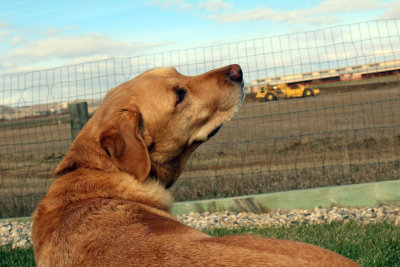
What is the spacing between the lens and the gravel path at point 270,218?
5.49 metres

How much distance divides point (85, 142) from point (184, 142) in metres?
0.75

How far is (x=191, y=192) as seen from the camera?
297 inches

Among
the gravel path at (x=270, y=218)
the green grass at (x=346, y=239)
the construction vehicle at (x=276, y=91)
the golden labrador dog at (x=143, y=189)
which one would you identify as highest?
the construction vehicle at (x=276, y=91)

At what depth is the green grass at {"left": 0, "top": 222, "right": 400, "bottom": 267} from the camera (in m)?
4.04

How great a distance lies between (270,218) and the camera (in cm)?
588

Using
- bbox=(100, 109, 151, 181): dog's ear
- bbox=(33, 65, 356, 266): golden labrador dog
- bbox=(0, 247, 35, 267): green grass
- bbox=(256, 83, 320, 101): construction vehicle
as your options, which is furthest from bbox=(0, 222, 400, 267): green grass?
bbox=(256, 83, 320, 101): construction vehicle

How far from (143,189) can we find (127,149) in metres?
0.30

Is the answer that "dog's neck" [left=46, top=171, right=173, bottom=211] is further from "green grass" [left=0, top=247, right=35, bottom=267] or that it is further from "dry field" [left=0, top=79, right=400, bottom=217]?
"dry field" [left=0, top=79, right=400, bottom=217]

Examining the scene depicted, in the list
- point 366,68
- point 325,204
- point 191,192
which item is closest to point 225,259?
point 325,204

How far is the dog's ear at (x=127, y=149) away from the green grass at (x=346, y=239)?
2.07 m

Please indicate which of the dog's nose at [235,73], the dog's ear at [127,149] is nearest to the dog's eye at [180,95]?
the dog's nose at [235,73]

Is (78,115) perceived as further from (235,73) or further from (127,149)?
(127,149)

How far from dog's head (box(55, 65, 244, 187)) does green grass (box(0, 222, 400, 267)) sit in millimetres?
1572

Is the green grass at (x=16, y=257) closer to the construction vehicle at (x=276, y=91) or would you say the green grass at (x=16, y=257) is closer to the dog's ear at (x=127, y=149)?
the dog's ear at (x=127, y=149)
